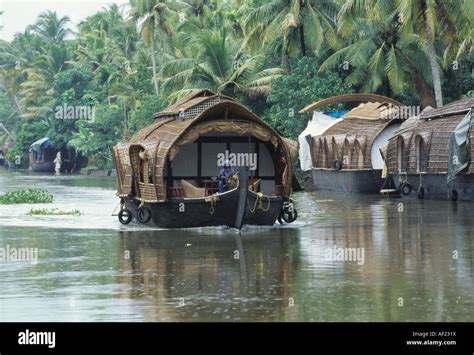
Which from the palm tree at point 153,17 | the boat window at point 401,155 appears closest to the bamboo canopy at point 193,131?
the boat window at point 401,155

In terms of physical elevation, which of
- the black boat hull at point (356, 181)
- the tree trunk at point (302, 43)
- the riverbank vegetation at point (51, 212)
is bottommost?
the riverbank vegetation at point (51, 212)

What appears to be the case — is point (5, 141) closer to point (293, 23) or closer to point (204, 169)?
point (293, 23)

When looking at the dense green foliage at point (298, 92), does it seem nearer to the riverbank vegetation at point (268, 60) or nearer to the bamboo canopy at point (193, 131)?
the riverbank vegetation at point (268, 60)

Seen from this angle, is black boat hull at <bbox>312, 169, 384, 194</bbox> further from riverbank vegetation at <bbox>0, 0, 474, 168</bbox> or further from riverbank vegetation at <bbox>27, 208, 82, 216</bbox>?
riverbank vegetation at <bbox>27, 208, 82, 216</bbox>

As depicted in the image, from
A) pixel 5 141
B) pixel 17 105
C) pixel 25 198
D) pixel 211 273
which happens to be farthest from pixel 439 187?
pixel 5 141

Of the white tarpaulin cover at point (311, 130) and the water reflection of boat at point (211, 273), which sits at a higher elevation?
the white tarpaulin cover at point (311, 130)

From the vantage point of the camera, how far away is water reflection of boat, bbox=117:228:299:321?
35.9ft

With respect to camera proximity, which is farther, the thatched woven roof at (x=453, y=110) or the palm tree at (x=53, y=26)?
the palm tree at (x=53, y=26)

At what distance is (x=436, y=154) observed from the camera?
27.5 meters

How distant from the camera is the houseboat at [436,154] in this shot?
25578mm

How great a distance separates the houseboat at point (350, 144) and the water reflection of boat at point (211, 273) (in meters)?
13.2

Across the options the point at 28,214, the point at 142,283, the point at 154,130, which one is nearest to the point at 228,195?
the point at 154,130
